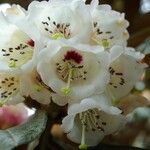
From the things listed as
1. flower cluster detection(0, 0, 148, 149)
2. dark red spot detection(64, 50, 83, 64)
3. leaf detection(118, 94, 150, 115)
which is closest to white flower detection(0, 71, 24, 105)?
flower cluster detection(0, 0, 148, 149)

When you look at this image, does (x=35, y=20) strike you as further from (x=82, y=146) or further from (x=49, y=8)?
(x=82, y=146)

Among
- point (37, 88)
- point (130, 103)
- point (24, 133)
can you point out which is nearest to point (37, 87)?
point (37, 88)

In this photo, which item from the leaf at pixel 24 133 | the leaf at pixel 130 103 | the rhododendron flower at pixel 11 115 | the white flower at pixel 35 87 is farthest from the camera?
the rhododendron flower at pixel 11 115

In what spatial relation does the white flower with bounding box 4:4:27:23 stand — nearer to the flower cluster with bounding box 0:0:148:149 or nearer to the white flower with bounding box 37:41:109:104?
the flower cluster with bounding box 0:0:148:149

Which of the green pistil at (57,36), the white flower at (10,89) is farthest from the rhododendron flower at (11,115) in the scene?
the green pistil at (57,36)

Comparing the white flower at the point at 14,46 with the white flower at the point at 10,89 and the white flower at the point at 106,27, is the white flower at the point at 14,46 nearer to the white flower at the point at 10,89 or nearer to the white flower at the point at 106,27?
the white flower at the point at 10,89

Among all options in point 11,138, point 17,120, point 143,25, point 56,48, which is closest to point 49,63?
point 56,48
